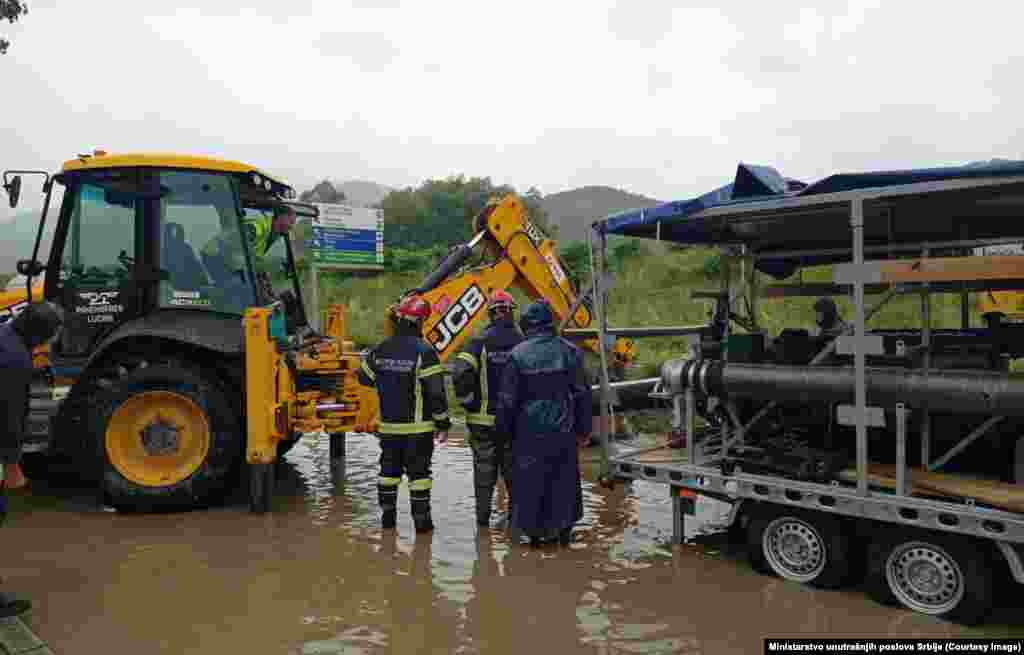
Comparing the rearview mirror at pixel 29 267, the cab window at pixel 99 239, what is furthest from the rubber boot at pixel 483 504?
the rearview mirror at pixel 29 267

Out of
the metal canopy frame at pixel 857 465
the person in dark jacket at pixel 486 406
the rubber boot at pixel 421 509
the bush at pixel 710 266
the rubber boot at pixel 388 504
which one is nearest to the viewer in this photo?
the metal canopy frame at pixel 857 465

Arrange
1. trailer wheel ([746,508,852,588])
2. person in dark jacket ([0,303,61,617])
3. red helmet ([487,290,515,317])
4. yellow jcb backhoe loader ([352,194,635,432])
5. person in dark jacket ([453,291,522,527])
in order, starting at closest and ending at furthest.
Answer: person in dark jacket ([0,303,61,617]) < trailer wheel ([746,508,852,588]) < person in dark jacket ([453,291,522,527]) < red helmet ([487,290,515,317]) < yellow jcb backhoe loader ([352,194,635,432])

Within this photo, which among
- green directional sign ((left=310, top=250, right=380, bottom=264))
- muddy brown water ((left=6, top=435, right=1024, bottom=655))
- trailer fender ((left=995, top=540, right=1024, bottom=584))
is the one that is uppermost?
green directional sign ((left=310, top=250, right=380, bottom=264))

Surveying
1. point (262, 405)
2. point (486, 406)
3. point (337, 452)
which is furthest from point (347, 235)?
point (486, 406)

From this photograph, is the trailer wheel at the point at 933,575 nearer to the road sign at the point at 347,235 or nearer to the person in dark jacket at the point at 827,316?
the person in dark jacket at the point at 827,316

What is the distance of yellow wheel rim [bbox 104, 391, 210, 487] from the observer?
6520 millimetres

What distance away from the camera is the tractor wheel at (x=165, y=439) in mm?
6441

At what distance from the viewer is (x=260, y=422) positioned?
6.42 metres

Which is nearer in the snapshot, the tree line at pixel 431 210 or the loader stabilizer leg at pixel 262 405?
the loader stabilizer leg at pixel 262 405

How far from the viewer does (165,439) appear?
21.5 feet

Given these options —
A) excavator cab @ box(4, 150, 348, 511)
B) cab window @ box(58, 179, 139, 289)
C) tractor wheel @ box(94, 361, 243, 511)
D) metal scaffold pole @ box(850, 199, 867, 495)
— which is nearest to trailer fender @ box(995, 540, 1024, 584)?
metal scaffold pole @ box(850, 199, 867, 495)

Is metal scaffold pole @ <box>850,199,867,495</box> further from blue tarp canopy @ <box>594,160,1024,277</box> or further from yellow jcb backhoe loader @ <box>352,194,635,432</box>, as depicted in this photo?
yellow jcb backhoe loader @ <box>352,194,635,432</box>

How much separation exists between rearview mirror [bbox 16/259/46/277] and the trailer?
4.57m

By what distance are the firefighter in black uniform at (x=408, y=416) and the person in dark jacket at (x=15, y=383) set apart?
2208 mm
